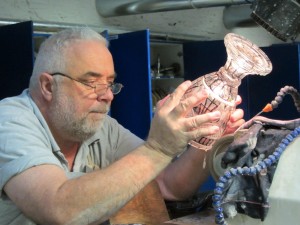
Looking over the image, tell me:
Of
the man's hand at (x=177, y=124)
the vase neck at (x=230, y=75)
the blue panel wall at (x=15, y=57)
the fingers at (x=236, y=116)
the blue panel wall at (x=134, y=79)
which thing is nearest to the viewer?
the man's hand at (x=177, y=124)

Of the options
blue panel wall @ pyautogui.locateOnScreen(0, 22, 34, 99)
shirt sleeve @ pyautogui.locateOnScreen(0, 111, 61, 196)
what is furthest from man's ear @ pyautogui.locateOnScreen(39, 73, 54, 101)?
blue panel wall @ pyautogui.locateOnScreen(0, 22, 34, 99)

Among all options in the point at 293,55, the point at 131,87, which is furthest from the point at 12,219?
the point at 293,55

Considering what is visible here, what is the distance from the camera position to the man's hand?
87 cm

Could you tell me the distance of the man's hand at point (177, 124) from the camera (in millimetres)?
867

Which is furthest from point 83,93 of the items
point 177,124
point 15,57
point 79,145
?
point 15,57

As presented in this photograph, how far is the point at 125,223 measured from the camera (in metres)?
1.22

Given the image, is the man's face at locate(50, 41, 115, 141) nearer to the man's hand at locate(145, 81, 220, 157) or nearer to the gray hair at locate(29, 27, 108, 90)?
the gray hair at locate(29, 27, 108, 90)

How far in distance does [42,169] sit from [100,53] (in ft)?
1.37

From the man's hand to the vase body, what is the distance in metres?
0.03

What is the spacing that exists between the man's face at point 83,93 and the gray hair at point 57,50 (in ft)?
0.08

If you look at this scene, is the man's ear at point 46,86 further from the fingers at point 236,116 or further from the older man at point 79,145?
the fingers at point 236,116

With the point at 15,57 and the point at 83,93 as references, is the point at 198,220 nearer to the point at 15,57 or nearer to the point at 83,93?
the point at 83,93

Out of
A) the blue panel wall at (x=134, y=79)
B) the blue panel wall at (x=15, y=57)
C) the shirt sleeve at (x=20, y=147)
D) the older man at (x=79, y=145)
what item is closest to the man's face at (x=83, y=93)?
the older man at (x=79, y=145)

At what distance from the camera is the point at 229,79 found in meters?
0.97
